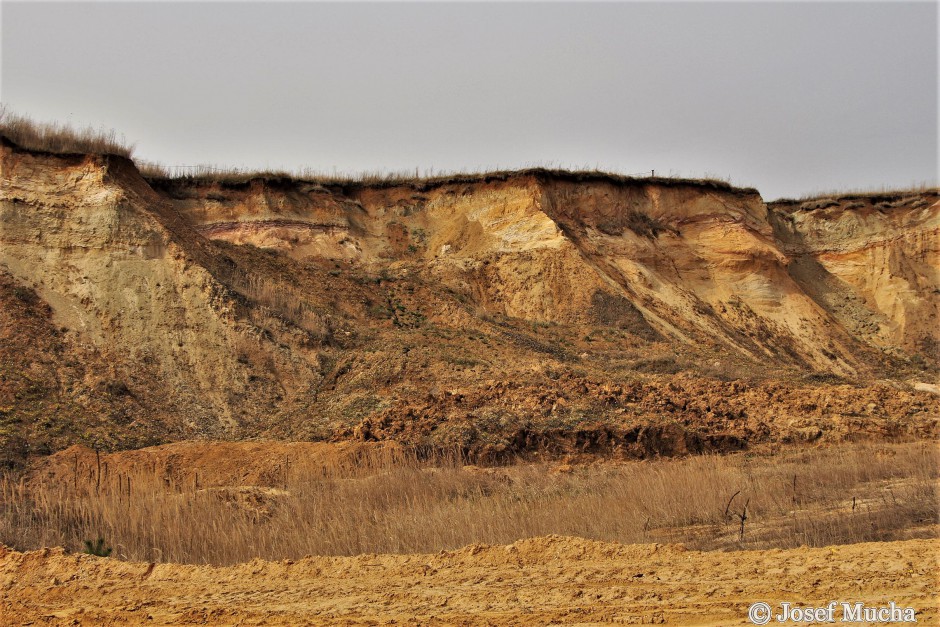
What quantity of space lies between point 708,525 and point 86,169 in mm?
17181

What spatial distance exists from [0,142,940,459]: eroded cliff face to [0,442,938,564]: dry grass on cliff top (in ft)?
9.83

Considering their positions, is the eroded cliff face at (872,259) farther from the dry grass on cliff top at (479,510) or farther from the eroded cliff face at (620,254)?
the dry grass on cliff top at (479,510)

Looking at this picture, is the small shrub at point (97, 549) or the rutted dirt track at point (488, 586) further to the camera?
Result: the small shrub at point (97, 549)

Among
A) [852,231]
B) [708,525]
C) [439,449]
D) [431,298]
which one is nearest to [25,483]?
[439,449]

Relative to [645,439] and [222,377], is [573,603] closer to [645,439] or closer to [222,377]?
[645,439]

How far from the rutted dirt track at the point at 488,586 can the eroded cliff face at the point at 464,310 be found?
658 cm

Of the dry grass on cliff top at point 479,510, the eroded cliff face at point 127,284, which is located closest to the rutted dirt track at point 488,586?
the dry grass on cliff top at point 479,510

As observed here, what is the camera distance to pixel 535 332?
23.1m

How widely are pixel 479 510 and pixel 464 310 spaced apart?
14696mm

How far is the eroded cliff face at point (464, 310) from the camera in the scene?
15.2 metres

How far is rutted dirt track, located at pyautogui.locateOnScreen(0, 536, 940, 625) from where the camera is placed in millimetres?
5609

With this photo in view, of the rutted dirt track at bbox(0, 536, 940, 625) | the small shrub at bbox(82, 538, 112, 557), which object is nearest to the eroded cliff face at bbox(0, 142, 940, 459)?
the small shrub at bbox(82, 538, 112, 557)

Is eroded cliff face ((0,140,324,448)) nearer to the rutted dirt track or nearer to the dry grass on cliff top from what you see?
the dry grass on cliff top

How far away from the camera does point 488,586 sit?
20.7ft
